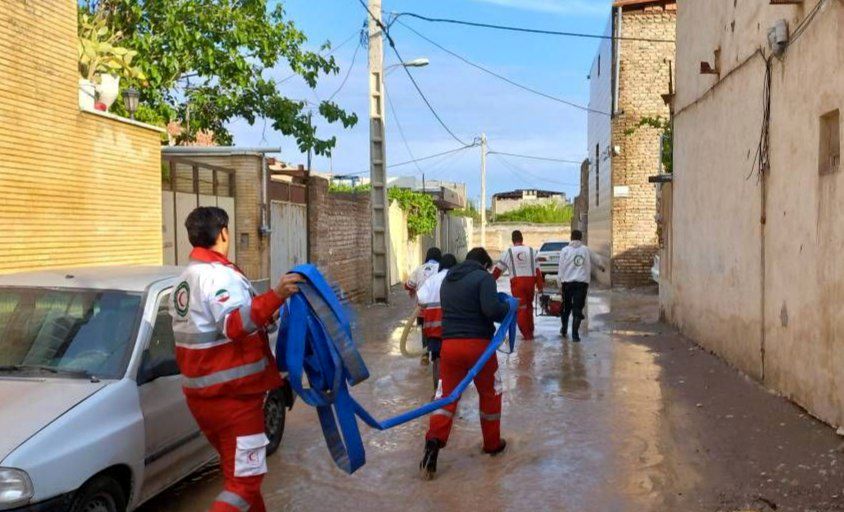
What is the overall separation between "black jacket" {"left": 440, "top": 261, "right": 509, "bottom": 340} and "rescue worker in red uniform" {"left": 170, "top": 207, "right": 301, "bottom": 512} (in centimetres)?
224

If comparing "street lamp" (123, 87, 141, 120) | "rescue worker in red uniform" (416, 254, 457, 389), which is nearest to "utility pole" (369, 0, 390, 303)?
"street lamp" (123, 87, 141, 120)

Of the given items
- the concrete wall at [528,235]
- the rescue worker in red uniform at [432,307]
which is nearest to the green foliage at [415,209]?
the rescue worker in red uniform at [432,307]

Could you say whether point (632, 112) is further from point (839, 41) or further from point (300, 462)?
point (300, 462)

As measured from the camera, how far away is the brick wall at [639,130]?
905 inches

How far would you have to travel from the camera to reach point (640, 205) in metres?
23.2

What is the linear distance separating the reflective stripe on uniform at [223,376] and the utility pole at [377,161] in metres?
15.1

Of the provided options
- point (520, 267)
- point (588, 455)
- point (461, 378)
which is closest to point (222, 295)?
point (461, 378)

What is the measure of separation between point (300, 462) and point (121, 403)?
220 centimetres

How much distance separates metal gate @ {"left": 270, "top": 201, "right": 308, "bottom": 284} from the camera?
47.4 ft

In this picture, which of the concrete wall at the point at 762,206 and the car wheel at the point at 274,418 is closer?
the car wheel at the point at 274,418

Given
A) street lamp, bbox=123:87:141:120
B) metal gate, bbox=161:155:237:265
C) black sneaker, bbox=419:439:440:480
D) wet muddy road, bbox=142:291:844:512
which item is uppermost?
street lamp, bbox=123:87:141:120

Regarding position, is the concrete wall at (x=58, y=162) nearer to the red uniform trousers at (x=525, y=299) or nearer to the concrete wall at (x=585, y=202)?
the red uniform trousers at (x=525, y=299)

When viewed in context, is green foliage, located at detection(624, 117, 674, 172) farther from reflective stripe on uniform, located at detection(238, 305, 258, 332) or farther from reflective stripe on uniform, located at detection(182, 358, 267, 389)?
reflective stripe on uniform, located at detection(238, 305, 258, 332)

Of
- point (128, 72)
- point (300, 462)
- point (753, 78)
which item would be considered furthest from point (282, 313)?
point (128, 72)
